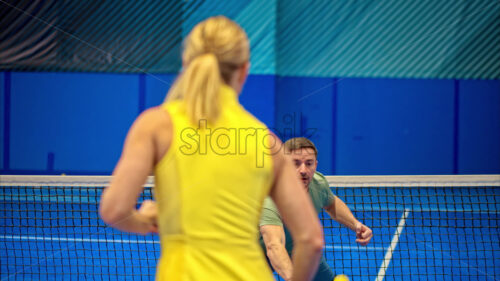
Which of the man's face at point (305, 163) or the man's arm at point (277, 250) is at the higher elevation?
the man's face at point (305, 163)

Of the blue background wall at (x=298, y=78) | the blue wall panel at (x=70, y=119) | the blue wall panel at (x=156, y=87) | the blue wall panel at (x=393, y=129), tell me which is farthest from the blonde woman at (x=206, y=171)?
the blue wall panel at (x=393, y=129)

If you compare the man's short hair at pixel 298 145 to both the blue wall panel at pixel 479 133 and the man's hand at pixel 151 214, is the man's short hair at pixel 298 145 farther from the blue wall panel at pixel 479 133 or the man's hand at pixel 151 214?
the blue wall panel at pixel 479 133

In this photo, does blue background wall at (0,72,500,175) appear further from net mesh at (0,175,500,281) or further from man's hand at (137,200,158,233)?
man's hand at (137,200,158,233)

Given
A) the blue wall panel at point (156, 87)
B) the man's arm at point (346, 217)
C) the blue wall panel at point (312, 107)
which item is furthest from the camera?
the blue wall panel at point (312, 107)

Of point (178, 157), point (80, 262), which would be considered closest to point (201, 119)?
point (178, 157)

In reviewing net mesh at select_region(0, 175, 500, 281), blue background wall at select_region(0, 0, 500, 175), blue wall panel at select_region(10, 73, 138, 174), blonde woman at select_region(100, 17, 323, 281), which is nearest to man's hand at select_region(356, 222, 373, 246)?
net mesh at select_region(0, 175, 500, 281)

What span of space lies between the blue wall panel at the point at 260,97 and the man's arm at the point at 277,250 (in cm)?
682

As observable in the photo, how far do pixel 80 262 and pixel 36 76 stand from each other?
5.35 metres

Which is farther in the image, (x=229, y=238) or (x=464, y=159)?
(x=464, y=159)

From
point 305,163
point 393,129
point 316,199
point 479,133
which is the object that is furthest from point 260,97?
point 305,163

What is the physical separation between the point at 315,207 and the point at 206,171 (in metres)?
2.26

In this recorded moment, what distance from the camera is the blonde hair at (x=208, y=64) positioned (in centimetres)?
116

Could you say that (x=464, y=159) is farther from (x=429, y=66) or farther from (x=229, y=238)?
(x=229, y=238)

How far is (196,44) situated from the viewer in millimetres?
1216
